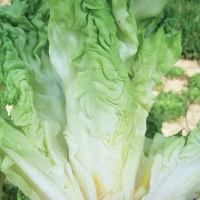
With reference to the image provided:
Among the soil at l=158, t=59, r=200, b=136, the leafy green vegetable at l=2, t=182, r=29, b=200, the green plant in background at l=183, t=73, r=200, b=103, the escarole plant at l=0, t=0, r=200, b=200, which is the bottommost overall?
the soil at l=158, t=59, r=200, b=136

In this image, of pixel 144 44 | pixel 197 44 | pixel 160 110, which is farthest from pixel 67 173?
pixel 197 44

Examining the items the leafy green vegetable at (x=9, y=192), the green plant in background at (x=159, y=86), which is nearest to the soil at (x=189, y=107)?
the green plant in background at (x=159, y=86)

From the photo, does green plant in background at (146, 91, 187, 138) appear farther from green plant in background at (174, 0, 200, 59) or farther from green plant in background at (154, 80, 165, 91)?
green plant in background at (174, 0, 200, 59)

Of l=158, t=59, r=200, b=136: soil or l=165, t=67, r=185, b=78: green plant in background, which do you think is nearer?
l=158, t=59, r=200, b=136: soil

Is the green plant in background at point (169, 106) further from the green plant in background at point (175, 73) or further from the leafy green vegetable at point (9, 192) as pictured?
the leafy green vegetable at point (9, 192)

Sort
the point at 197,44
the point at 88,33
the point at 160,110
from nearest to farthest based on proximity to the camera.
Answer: the point at 88,33
the point at 160,110
the point at 197,44

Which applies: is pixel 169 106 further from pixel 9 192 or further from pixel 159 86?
pixel 9 192

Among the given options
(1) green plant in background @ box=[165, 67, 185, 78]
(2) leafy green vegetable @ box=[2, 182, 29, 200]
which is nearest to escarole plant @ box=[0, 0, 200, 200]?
(2) leafy green vegetable @ box=[2, 182, 29, 200]

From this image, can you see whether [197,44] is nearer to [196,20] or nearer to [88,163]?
[196,20]
